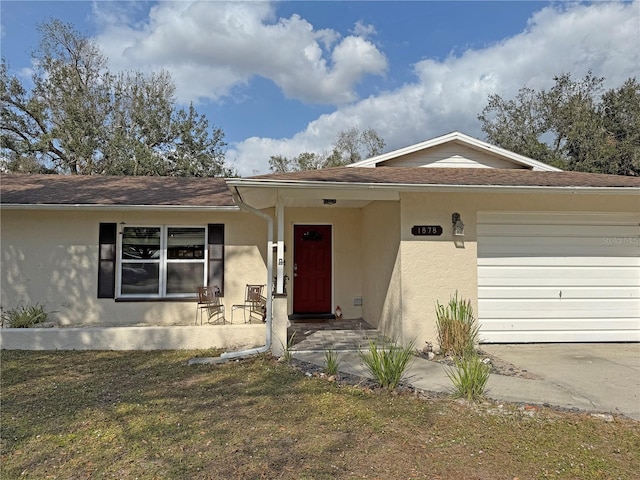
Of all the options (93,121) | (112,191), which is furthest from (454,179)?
(93,121)

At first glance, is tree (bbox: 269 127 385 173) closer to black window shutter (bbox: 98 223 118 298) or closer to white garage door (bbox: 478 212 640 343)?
black window shutter (bbox: 98 223 118 298)

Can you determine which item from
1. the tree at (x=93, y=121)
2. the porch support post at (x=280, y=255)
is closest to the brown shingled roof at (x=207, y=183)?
the porch support post at (x=280, y=255)

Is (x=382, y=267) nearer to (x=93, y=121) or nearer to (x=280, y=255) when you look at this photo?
(x=280, y=255)

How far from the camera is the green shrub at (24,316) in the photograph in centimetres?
711

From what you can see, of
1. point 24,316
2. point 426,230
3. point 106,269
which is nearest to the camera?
point 426,230

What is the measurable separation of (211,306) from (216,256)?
102 cm

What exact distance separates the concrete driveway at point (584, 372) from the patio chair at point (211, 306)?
5034 millimetres

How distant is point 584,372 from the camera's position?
17.3ft

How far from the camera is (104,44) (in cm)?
2264

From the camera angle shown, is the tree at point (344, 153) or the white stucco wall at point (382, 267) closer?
the white stucco wall at point (382, 267)

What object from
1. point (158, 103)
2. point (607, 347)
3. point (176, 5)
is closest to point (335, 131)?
point (158, 103)

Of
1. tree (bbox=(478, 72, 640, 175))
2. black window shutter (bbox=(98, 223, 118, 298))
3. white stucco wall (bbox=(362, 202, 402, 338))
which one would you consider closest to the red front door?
white stucco wall (bbox=(362, 202, 402, 338))

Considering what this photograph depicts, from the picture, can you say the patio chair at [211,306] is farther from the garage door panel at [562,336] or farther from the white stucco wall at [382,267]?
the garage door panel at [562,336]

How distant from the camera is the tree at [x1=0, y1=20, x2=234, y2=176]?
20.5 metres
